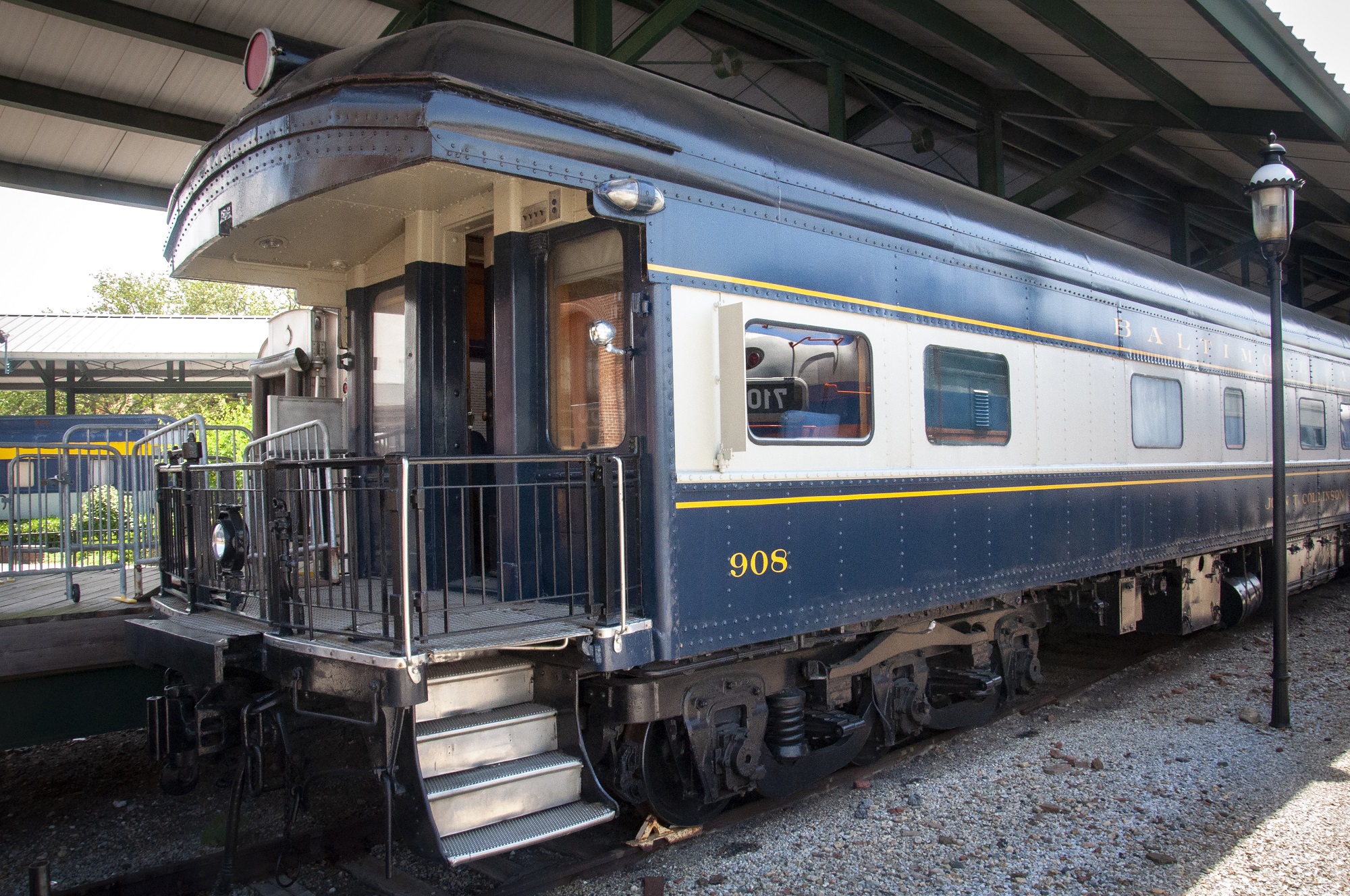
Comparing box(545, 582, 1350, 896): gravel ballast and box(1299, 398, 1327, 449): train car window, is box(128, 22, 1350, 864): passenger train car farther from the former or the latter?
box(1299, 398, 1327, 449): train car window

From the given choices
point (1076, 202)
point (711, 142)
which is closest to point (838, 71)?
point (711, 142)

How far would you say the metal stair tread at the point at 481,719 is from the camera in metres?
3.91

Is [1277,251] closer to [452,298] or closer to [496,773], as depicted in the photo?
[452,298]

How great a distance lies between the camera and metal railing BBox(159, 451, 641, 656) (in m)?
3.80

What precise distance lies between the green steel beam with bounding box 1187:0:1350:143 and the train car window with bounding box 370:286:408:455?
724 centimetres

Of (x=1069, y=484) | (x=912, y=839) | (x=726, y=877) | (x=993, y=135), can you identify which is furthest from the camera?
(x=993, y=135)

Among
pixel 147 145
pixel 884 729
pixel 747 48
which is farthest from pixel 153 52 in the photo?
pixel 884 729

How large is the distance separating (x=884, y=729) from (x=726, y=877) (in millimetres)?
1925

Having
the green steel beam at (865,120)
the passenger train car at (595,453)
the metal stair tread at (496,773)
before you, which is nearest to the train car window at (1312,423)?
the green steel beam at (865,120)

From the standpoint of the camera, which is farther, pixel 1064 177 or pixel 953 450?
pixel 1064 177

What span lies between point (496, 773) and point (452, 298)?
9.07 ft

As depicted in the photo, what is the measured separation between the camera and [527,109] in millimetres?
3887

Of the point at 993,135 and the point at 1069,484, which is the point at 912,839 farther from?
the point at 993,135

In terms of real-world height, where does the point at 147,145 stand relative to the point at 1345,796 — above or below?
above
